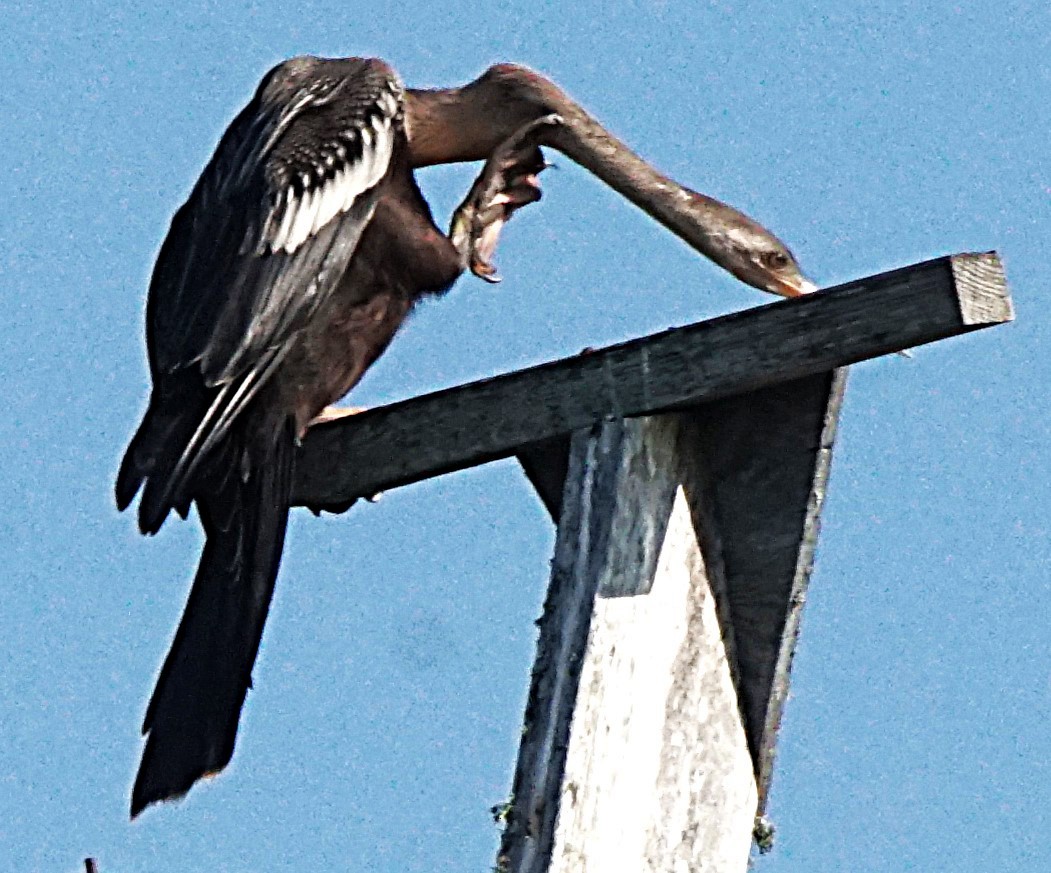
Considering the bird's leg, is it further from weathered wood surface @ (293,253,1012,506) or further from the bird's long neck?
weathered wood surface @ (293,253,1012,506)

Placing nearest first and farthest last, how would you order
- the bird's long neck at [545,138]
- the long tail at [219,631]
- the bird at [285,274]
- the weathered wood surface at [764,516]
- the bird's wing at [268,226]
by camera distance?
the weathered wood surface at [764,516] → the long tail at [219,631] → the bird at [285,274] → the bird's wing at [268,226] → the bird's long neck at [545,138]

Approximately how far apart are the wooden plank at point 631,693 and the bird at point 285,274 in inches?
42.5

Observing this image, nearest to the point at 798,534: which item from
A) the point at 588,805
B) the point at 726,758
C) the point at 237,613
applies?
the point at 726,758

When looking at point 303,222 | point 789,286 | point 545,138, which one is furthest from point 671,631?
point 545,138

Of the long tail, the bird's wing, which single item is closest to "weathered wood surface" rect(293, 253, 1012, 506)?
the long tail

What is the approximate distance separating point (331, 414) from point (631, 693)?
64.7 inches

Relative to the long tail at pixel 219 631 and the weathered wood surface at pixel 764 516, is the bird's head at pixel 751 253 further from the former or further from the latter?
the weathered wood surface at pixel 764 516

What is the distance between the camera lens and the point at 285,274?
191 inches

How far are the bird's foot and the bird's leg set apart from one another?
50cm

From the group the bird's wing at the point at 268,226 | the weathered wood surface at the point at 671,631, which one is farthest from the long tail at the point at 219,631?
the weathered wood surface at the point at 671,631

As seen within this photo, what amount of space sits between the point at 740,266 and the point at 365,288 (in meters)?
0.97

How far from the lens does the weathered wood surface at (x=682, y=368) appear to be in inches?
128

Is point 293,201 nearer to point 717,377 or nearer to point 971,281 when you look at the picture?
point 717,377

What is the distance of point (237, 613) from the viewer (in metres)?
4.51
